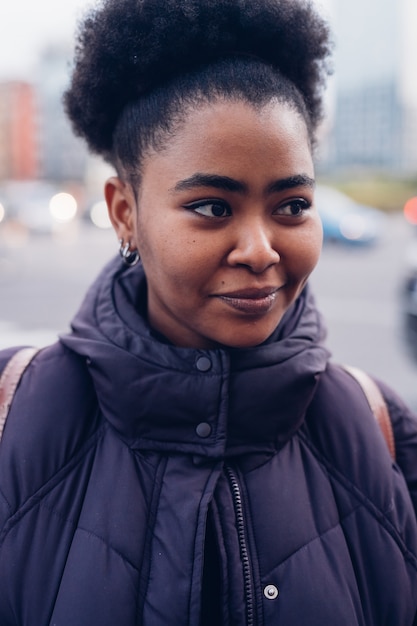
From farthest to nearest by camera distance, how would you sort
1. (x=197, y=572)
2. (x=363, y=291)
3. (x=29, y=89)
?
(x=29, y=89), (x=363, y=291), (x=197, y=572)

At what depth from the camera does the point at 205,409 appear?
1.32 metres

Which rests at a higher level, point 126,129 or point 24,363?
point 126,129

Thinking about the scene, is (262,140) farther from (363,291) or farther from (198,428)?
(363,291)

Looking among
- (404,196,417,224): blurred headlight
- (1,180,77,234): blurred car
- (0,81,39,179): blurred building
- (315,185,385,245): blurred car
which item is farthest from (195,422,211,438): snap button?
(0,81,39,179): blurred building

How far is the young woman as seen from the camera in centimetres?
125

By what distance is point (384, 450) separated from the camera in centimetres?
144

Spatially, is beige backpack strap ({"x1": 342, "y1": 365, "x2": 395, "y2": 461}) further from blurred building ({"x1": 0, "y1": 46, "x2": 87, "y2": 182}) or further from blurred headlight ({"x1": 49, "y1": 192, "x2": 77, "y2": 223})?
blurred building ({"x1": 0, "y1": 46, "x2": 87, "y2": 182})

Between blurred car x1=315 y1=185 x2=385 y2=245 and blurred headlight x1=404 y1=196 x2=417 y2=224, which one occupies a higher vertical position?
blurred car x1=315 y1=185 x2=385 y2=245

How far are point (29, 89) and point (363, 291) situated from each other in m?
35.1

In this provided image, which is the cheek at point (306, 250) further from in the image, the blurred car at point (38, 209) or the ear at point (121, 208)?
the blurred car at point (38, 209)

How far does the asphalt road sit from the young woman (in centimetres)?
394

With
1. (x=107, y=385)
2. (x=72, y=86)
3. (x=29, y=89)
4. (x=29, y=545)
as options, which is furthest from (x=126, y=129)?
(x=29, y=89)

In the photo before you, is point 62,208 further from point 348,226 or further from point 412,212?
point 412,212

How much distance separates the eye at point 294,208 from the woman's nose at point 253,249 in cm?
6
